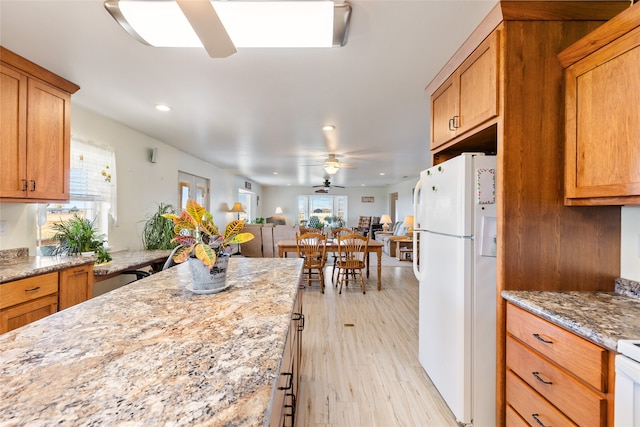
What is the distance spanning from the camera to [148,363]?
2.37 ft

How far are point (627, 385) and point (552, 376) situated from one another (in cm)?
31

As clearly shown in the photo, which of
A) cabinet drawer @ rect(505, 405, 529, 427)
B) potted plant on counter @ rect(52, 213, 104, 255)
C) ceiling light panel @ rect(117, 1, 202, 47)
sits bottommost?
cabinet drawer @ rect(505, 405, 529, 427)

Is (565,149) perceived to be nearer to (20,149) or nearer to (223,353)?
(223,353)

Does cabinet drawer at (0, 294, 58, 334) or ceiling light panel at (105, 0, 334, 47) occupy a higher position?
ceiling light panel at (105, 0, 334, 47)

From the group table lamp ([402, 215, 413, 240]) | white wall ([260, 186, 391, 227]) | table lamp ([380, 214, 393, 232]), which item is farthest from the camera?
white wall ([260, 186, 391, 227])

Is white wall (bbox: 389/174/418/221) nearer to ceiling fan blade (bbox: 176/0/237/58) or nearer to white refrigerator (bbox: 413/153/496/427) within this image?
white refrigerator (bbox: 413/153/496/427)

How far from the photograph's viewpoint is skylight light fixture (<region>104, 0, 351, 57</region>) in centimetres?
132

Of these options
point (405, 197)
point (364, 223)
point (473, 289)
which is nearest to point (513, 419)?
point (473, 289)

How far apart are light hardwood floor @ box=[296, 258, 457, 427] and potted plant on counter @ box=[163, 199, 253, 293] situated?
110 centimetres

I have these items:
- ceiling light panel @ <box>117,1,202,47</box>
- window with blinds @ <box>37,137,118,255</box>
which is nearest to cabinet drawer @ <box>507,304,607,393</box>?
ceiling light panel @ <box>117,1,202,47</box>

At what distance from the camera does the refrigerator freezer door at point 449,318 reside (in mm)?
1613

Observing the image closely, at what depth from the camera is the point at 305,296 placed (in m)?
4.09

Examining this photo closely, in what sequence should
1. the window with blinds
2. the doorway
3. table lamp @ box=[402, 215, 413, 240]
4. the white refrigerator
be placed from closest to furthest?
the white refrigerator, the window with blinds, table lamp @ box=[402, 215, 413, 240], the doorway

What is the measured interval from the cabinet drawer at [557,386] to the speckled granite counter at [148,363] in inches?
44.2
